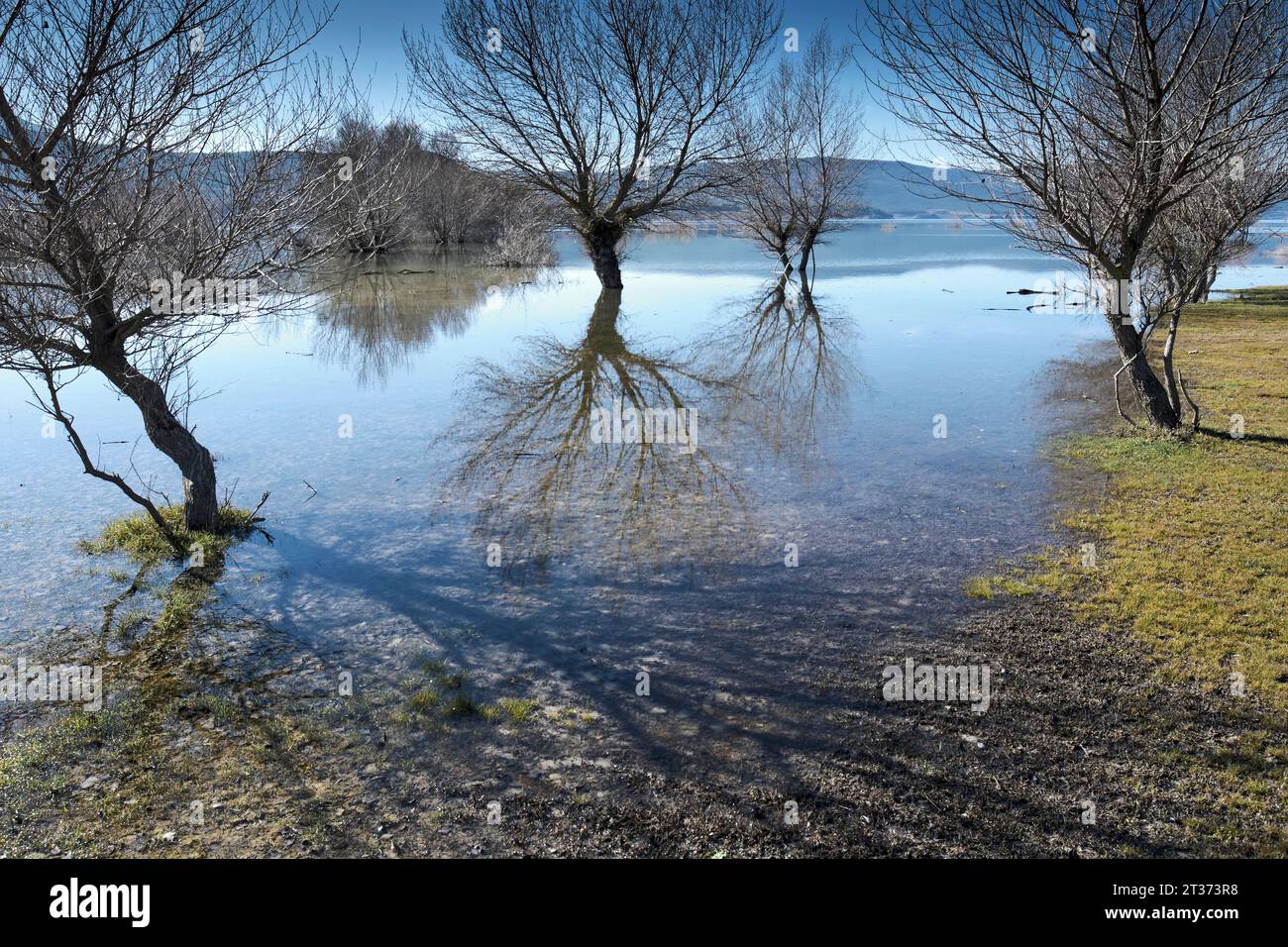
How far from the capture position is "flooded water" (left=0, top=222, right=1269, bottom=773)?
681 centimetres

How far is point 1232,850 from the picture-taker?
4.22 meters

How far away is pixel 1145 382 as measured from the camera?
1154 centimetres

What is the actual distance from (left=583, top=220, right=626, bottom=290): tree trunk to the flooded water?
8656 millimetres

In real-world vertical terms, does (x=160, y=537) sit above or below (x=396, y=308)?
below

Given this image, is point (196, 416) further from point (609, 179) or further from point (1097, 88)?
point (609, 179)

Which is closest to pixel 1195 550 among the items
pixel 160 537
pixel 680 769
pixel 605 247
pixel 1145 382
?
pixel 1145 382

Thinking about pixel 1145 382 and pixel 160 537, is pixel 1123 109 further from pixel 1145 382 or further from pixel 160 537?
pixel 160 537

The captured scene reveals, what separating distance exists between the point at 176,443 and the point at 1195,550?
384 inches

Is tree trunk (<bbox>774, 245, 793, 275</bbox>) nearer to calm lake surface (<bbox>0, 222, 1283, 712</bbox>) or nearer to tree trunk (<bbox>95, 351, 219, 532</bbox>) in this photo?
calm lake surface (<bbox>0, 222, 1283, 712</bbox>)

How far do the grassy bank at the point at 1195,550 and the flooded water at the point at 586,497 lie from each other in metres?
0.72

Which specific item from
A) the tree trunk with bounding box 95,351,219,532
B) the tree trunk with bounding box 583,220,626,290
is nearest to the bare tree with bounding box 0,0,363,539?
the tree trunk with bounding box 95,351,219,532

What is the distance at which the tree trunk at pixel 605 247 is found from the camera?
2938 centimetres

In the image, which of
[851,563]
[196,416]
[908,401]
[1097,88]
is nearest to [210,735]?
[851,563]

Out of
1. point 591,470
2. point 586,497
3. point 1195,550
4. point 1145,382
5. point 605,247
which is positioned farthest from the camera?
point 605,247
